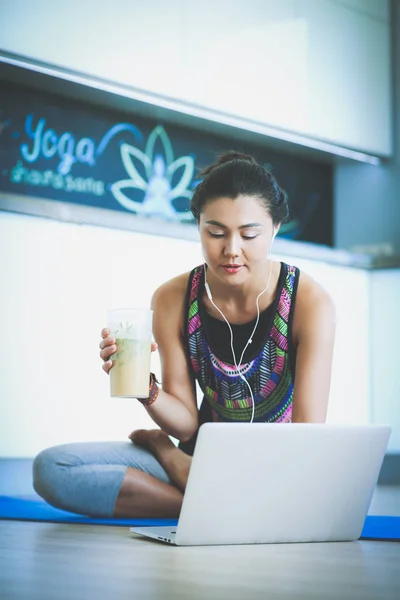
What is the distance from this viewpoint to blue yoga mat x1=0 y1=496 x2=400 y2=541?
2008 mm

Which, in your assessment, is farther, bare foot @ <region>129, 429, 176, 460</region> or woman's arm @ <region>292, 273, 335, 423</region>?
bare foot @ <region>129, 429, 176, 460</region>

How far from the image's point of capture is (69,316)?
10.9ft

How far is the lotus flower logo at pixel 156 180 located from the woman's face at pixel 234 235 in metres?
2.07

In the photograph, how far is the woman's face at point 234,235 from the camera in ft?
6.86

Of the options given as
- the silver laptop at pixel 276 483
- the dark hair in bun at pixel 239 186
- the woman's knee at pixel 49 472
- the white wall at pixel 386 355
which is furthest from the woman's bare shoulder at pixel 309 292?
the white wall at pixel 386 355

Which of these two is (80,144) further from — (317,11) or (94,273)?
(317,11)

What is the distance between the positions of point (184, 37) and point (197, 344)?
2.27 meters

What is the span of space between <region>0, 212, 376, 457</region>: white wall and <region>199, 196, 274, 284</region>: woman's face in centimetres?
123

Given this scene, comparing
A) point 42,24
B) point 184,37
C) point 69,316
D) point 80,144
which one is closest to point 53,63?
point 42,24

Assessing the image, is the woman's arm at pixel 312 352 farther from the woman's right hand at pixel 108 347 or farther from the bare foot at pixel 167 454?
the woman's right hand at pixel 108 347

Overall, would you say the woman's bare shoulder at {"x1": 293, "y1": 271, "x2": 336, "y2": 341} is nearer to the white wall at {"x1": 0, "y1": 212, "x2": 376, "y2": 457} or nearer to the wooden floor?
the wooden floor

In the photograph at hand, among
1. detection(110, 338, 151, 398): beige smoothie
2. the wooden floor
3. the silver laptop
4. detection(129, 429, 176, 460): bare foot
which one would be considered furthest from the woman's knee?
detection(110, 338, 151, 398): beige smoothie

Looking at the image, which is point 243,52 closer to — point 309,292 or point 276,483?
point 309,292

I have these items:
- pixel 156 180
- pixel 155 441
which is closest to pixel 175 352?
pixel 155 441
